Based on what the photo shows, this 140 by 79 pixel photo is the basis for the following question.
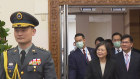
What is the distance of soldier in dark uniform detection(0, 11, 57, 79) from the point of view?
7.44ft

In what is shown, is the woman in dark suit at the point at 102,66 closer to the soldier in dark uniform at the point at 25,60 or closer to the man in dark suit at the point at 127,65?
the man in dark suit at the point at 127,65

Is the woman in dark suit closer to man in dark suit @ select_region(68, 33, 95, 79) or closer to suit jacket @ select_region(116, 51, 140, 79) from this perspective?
suit jacket @ select_region(116, 51, 140, 79)

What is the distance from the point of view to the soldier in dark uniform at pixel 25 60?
2.27m

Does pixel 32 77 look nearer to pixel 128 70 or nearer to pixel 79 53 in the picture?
pixel 128 70

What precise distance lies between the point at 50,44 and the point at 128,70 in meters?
1.69

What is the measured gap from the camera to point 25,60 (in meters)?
2.30

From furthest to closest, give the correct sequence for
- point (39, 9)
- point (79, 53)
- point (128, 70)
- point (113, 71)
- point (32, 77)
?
point (39, 9) < point (79, 53) < point (128, 70) < point (113, 71) < point (32, 77)

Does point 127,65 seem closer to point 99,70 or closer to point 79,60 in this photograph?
point 99,70

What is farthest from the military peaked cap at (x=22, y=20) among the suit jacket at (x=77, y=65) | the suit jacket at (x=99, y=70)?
the suit jacket at (x=77, y=65)

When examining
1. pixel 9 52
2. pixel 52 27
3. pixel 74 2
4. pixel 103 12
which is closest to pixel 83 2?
pixel 74 2

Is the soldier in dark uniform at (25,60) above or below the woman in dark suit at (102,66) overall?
above

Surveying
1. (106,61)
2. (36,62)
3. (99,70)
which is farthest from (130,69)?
(36,62)

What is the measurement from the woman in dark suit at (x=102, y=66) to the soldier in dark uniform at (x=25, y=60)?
6.27 ft

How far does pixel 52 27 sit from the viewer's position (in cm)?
565
